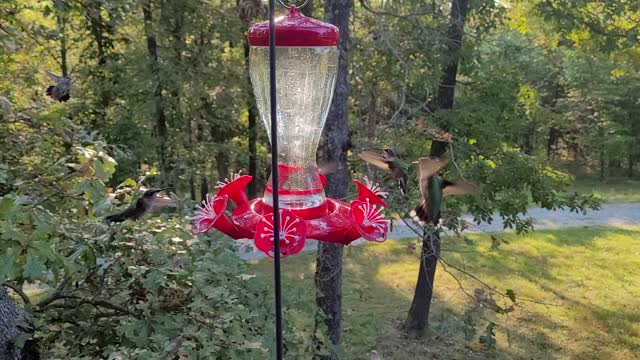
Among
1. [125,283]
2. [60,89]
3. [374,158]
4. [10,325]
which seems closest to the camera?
[374,158]

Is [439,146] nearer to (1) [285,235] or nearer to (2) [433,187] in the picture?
(2) [433,187]

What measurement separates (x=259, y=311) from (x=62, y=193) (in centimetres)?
118

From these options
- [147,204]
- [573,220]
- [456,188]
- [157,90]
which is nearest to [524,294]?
[573,220]

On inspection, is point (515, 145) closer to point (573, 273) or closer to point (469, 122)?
point (469, 122)

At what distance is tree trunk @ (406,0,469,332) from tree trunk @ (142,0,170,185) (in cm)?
439

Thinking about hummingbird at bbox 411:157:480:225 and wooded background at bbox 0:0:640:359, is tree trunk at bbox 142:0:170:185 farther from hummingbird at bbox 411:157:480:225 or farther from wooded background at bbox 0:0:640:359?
hummingbird at bbox 411:157:480:225

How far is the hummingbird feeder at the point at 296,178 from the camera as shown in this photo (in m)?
1.66

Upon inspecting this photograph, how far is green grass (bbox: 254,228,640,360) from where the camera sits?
782 centimetres

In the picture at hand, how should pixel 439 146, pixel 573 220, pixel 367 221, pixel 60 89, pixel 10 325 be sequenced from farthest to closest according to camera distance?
pixel 573 220, pixel 439 146, pixel 60 89, pixel 10 325, pixel 367 221

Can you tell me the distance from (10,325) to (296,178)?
69.2 inches

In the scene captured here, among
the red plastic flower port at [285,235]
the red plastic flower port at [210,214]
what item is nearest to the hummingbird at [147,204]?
the red plastic flower port at [210,214]

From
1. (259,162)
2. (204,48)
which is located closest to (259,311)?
(204,48)

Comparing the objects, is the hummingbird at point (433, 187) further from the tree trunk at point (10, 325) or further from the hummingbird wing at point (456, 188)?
the tree trunk at point (10, 325)

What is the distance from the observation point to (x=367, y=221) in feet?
5.81
